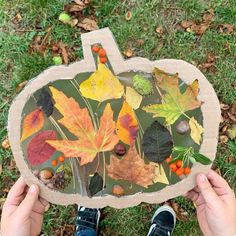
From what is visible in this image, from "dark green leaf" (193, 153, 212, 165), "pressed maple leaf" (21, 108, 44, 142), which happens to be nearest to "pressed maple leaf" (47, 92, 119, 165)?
"pressed maple leaf" (21, 108, 44, 142)

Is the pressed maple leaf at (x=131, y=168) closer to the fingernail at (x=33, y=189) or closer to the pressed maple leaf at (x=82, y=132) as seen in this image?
the pressed maple leaf at (x=82, y=132)

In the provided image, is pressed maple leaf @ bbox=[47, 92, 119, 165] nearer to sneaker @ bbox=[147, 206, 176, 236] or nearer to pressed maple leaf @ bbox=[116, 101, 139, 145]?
pressed maple leaf @ bbox=[116, 101, 139, 145]

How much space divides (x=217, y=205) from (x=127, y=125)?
67cm

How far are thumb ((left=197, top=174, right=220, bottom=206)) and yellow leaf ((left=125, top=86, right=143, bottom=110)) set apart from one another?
54cm

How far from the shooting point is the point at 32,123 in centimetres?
235

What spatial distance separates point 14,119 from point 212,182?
1.21 meters

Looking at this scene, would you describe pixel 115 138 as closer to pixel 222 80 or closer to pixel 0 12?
pixel 222 80

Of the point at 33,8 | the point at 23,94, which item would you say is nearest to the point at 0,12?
the point at 33,8

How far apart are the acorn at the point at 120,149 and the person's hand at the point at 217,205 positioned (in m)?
0.45

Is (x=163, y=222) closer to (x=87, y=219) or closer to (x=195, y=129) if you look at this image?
(x=87, y=219)

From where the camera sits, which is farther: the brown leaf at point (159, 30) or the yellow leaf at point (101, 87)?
the brown leaf at point (159, 30)

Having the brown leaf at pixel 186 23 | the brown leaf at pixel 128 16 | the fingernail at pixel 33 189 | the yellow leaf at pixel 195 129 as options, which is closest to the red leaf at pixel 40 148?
the fingernail at pixel 33 189

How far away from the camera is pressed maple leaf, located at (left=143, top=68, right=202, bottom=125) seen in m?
2.34

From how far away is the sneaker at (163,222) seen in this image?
10.3 feet
